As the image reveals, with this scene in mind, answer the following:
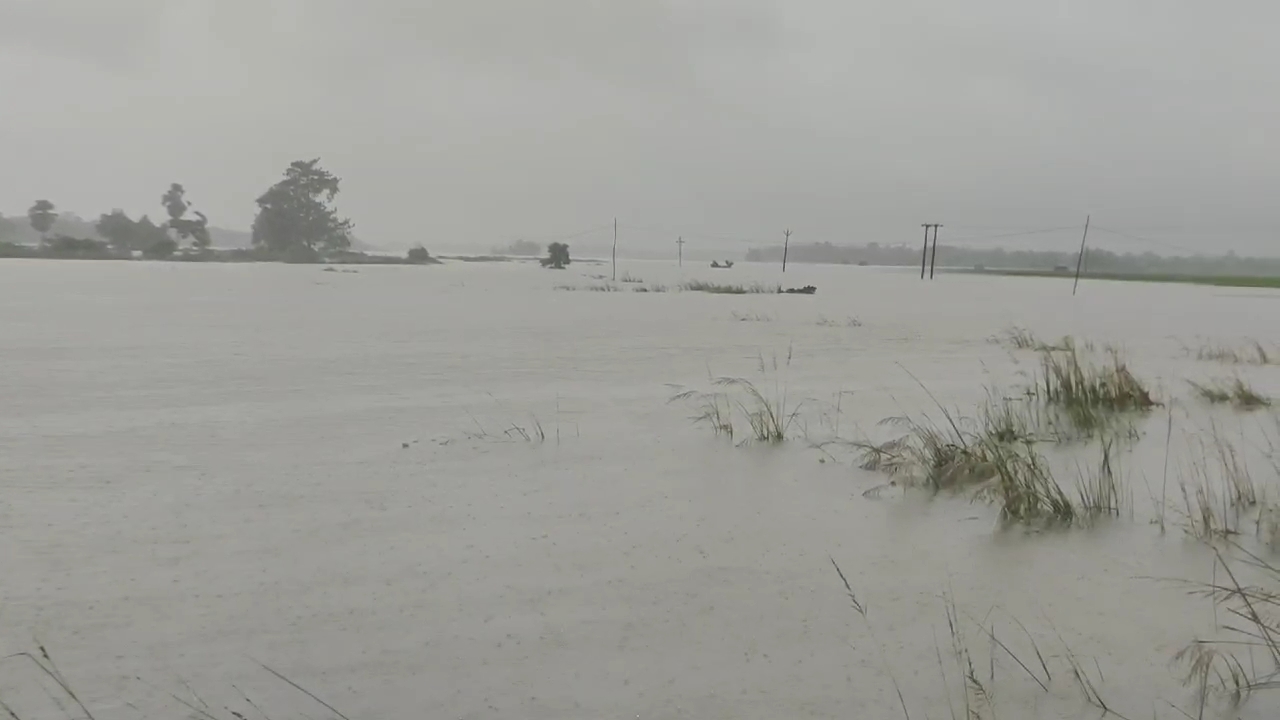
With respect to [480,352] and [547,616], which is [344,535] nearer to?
[547,616]

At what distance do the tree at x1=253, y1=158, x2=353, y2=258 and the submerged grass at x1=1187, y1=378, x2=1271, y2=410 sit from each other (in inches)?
2005

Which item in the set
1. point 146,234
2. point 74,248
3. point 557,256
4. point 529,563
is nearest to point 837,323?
point 529,563

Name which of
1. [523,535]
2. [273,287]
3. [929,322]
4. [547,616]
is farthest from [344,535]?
[273,287]

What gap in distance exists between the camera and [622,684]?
187 centimetres

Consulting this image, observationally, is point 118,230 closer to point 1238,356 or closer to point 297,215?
point 297,215

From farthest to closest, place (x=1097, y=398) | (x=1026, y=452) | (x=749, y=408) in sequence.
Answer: (x=749, y=408), (x=1097, y=398), (x=1026, y=452)

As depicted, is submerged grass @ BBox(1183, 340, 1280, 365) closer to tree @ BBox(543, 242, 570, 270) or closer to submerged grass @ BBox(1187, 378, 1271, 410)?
submerged grass @ BBox(1187, 378, 1271, 410)

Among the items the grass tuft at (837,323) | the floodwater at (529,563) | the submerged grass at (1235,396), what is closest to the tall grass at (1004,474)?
the floodwater at (529,563)

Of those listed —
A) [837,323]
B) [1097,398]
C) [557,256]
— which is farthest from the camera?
[557,256]

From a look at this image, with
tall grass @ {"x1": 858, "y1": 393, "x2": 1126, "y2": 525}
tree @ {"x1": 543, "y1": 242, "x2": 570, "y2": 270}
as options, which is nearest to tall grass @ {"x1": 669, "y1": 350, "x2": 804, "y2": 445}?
tall grass @ {"x1": 858, "y1": 393, "x2": 1126, "y2": 525}

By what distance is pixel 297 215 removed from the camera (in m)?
50.4

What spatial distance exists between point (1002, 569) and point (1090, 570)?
296 millimetres

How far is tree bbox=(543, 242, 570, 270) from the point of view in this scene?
5081 centimetres

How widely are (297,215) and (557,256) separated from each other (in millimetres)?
17909
